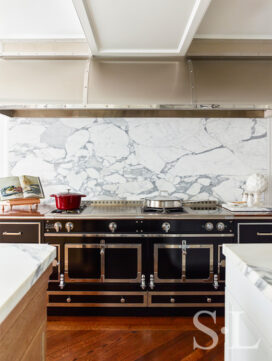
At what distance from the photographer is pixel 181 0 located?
196 centimetres

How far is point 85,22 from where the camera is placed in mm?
2186

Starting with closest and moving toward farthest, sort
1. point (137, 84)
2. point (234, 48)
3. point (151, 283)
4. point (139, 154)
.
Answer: point (151, 283) < point (137, 84) < point (234, 48) < point (139, 154)

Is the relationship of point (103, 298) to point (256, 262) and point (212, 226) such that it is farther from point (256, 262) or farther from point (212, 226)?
point (256, 262)

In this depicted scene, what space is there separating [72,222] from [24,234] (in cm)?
42

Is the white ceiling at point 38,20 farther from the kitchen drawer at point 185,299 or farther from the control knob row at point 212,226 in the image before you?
the kitchen drawer at point 185,299

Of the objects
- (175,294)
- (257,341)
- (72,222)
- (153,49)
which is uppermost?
(153,49)

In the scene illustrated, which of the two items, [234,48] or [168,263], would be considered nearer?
[168,263]

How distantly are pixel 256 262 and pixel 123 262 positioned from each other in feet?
5.20

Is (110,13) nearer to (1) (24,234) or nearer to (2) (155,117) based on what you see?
(2) (155,117)

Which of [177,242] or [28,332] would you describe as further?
[177,242]

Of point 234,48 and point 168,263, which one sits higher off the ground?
point 234,48

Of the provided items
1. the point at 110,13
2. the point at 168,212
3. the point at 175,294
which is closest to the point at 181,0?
the point at 110,13

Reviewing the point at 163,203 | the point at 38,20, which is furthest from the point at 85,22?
the point at 163,203

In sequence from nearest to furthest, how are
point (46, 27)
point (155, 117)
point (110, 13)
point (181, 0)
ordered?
point (181, 0) < point (110, 13) < point (46, 27) < point (155, 117)
